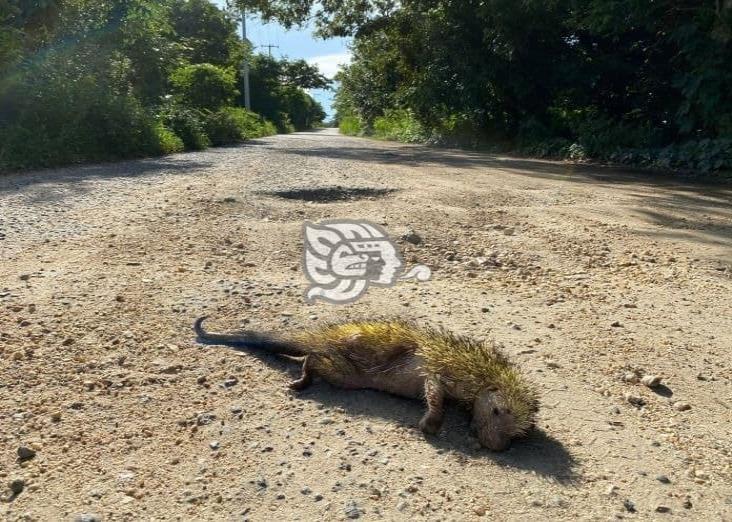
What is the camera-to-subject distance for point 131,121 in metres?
14.6

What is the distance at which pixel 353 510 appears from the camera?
2125 mm

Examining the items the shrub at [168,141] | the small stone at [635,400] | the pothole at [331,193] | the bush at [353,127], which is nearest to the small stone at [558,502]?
the small stone at [635,400]

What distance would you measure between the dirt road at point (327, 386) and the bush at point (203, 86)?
21.2 metres

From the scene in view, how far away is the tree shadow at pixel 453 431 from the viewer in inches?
94.4

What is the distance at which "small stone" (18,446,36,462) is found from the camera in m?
2.42

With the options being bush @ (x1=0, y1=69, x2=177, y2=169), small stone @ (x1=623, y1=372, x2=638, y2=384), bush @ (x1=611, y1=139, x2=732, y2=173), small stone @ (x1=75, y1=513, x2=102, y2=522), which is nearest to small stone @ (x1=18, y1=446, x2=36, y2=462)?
small stone @ (x1=75, y1=513, x2=102, y2=522)

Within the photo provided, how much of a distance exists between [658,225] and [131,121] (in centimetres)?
1210

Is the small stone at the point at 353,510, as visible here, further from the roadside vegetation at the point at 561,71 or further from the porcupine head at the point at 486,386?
the roadside vegetation at the point at 561,71

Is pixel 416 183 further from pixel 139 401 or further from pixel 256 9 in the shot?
pixel 256 9

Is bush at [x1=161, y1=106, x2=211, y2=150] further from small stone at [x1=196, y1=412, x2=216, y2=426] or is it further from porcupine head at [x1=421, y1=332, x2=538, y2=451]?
porcupine head at [x1=421, y1=332, x2=538, y2=451]

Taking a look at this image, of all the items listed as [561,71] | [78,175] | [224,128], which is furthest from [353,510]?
[224,128]

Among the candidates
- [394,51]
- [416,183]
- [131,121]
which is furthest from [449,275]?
[394,51]

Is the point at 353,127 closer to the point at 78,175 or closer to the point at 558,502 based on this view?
the point at 78,175

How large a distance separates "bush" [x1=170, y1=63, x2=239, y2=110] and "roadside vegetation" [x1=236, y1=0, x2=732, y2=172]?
5.11 meters
